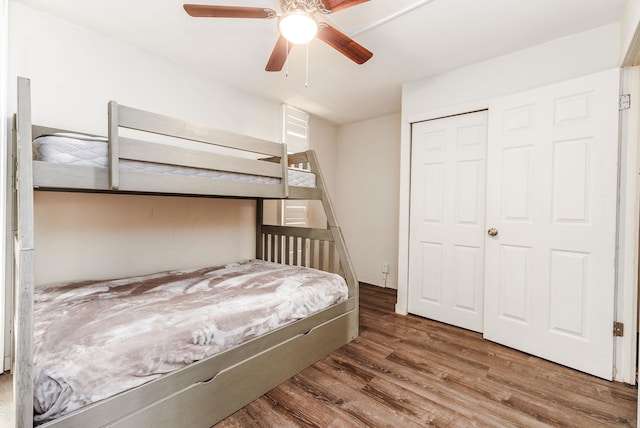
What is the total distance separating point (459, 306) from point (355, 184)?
84.5 inches

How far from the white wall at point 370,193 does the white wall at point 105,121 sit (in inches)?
71.9

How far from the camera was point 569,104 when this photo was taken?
1937 mm

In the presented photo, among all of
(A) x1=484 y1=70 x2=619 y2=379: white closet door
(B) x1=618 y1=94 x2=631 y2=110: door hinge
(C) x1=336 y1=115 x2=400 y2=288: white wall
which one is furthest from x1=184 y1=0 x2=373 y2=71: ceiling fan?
(C) x1=336 y1=115 x2=400 y2=288: white wall

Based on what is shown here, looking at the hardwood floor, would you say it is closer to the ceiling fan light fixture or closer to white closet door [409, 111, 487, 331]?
white closet door [409, 111, 487, 331]

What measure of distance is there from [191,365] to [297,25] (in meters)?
1.72

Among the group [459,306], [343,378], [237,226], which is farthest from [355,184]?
[343,378]

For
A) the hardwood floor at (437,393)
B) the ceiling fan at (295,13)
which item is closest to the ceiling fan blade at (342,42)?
the ceiling fan at (295,13)

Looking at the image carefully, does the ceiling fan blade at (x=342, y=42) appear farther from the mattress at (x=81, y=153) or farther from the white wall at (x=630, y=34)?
the white wall at (x=630, y=34)

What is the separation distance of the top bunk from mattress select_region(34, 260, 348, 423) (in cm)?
61

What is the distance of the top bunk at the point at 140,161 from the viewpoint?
1.15m

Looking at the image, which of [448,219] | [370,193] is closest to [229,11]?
[448,219]

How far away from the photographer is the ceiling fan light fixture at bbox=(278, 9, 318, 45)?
1.41m

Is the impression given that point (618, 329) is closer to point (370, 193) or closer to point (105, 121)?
point (370, 193)

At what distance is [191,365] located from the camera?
1.30m
